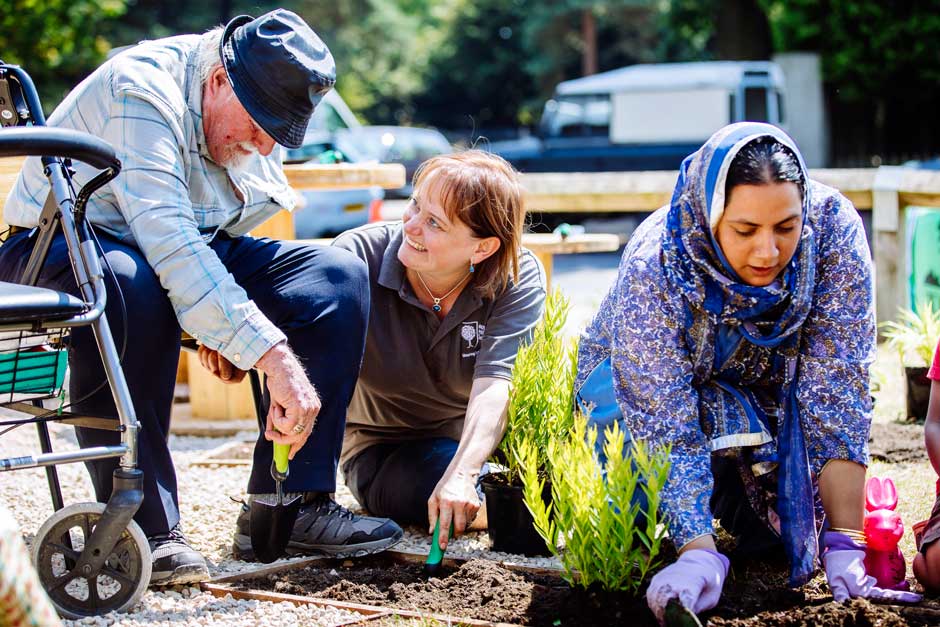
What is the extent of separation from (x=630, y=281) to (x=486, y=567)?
86cm

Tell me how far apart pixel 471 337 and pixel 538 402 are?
14.0 inches

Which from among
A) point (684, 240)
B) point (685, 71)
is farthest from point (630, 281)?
point (685, 71)

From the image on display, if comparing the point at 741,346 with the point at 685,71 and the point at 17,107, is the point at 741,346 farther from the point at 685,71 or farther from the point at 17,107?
the point at 685,71

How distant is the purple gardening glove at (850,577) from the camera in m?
2.45

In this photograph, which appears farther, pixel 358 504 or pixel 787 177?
pixel 358 504

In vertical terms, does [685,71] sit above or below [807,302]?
above

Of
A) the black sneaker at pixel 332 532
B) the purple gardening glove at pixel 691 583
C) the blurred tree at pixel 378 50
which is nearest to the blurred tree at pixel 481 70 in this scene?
the blurred tree at pixel 378 50

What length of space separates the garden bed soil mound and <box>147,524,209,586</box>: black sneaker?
148mm

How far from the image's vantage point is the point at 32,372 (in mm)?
2570

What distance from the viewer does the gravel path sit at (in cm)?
253

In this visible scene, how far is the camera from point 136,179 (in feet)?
8.59

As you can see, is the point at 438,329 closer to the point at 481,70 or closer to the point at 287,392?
the point at 287,392

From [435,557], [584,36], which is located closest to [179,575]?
[435,557]

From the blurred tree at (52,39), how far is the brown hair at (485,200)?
14917mm
